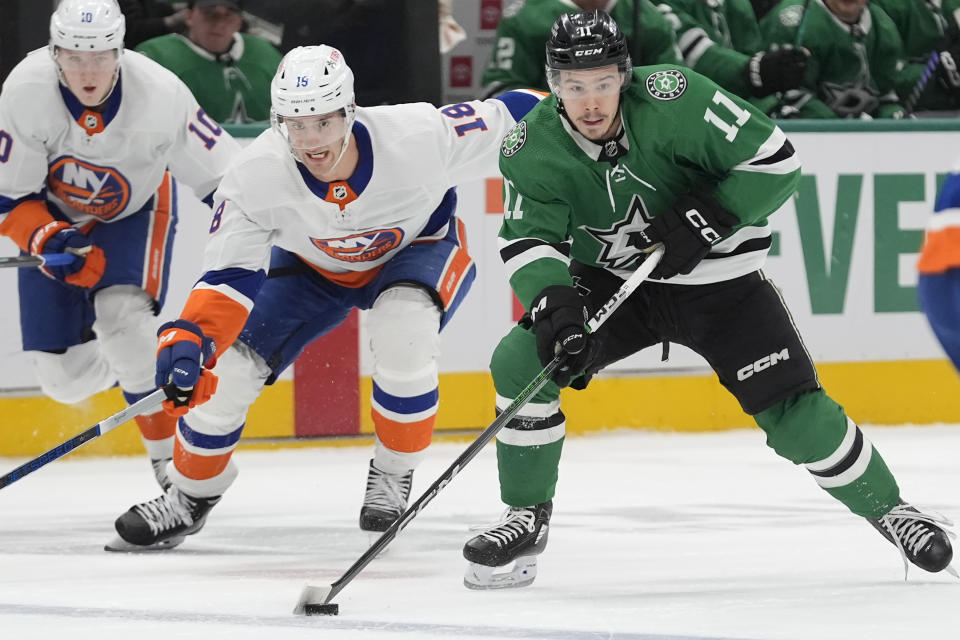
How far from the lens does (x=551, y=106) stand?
3.08 m

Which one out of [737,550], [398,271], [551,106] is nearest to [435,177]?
[398,271]

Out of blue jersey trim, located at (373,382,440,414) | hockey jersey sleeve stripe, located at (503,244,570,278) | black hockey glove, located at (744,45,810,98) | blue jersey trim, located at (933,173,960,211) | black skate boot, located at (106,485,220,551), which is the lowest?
black skate boot, located at (106,485,220,551)

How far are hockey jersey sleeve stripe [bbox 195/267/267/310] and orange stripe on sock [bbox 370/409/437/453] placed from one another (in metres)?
0.51

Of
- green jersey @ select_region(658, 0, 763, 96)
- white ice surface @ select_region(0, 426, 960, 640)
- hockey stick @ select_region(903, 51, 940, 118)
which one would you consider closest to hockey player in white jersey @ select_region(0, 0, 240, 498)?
white ice surface @ select_region(0, 426, 960, 640)

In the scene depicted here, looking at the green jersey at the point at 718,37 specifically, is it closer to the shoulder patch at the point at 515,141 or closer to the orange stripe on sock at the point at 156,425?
the orange stripe on sock at the point at 156,425

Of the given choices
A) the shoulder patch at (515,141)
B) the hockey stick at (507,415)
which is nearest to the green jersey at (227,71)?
the shoulder patch at (515,141)

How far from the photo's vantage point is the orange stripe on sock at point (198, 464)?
3662 mm

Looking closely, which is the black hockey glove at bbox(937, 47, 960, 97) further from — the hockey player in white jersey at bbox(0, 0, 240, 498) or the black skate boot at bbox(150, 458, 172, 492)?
the black skate boot at bbox(150, 458, 172, 492)

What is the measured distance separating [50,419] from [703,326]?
2707mm

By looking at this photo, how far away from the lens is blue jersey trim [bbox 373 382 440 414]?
12.1 feet

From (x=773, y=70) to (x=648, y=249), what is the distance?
2.59m

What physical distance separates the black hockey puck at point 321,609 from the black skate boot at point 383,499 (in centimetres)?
108

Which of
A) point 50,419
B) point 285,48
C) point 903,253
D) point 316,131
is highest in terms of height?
point 316,131

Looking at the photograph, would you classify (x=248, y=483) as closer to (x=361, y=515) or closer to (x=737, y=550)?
(x=361, y=515)
